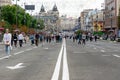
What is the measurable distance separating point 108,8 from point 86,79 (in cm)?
16742

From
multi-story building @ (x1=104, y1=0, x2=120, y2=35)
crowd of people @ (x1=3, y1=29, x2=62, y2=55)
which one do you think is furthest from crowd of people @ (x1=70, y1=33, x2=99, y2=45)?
multi-story building @ (x1=104, y1=0, x2=120, y2=35)

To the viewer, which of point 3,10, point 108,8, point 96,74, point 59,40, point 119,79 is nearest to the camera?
point 119,79

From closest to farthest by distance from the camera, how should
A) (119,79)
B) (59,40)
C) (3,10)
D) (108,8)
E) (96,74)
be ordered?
1. (119,79)
2. (96,74)
3. (59,40)
4. (3,10)
5. (108,8)

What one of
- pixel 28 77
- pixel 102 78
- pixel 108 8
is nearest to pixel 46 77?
pixel 28 77

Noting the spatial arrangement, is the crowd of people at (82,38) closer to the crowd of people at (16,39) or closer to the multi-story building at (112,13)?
the crowd of people at (16,39)

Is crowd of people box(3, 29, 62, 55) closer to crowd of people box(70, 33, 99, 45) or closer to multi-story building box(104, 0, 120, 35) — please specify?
crowd of people box(70, 33, 99, 45)

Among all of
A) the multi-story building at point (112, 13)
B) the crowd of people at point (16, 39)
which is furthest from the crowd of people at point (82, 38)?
the multi-story building at point (112, 13)

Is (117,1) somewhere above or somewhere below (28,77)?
above

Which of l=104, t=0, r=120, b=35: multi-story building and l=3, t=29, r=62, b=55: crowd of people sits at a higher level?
l=104, t=0, r=120, b=35: multi-story building

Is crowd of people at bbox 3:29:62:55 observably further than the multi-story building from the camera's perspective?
No

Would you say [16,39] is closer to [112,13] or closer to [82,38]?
[82,38]

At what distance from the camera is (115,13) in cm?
15712

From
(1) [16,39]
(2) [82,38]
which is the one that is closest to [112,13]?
(2) [82,38]

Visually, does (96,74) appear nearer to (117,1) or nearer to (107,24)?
(117,1)
